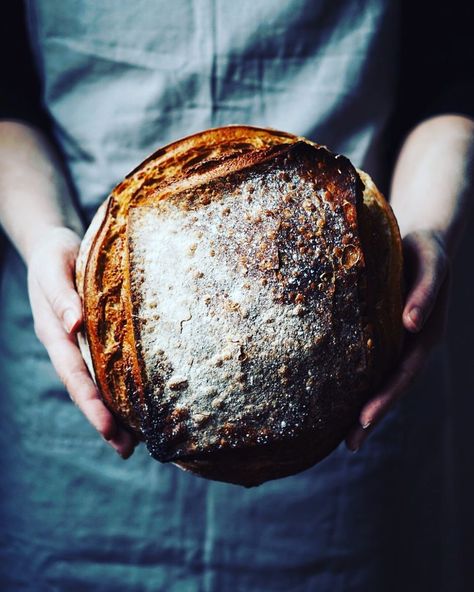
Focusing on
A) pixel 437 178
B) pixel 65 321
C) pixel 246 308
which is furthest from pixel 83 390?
pixel 437 178

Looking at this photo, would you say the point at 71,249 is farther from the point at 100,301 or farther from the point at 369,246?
the point at 369,246

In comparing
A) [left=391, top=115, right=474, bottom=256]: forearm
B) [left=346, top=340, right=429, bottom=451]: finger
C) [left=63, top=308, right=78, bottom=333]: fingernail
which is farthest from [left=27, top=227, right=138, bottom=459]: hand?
[left=391, top=115, right=474, bottom=256]: forearm

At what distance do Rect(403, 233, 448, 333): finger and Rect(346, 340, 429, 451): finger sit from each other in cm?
6

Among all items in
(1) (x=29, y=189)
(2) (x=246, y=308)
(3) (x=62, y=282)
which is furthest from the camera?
(1) (x=29, y=189)

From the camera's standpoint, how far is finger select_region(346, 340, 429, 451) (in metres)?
0.77

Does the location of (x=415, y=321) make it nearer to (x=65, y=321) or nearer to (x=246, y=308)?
(x=246, y=308)

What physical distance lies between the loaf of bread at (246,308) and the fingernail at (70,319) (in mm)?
19

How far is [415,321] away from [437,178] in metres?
0.37

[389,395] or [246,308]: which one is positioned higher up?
[246,308]

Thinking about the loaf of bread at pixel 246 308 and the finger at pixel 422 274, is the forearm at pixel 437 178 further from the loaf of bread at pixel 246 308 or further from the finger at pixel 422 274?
the loaf of bread at pixel 246 308

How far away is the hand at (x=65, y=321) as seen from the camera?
792mm

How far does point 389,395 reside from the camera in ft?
2.59

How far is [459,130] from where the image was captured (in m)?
1.10

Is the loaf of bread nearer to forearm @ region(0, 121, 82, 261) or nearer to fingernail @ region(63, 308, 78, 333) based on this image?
fingernail @ region(63, 308, 78, 333)
